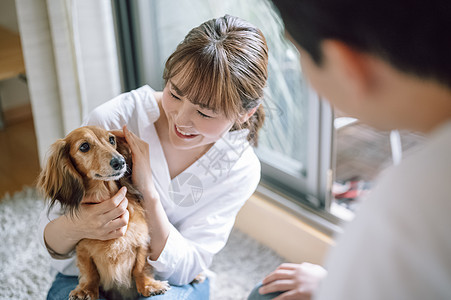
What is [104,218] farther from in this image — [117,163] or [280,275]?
[280,275]

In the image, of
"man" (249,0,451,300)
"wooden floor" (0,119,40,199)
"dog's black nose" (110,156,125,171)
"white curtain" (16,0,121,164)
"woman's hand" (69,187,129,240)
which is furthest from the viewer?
"wooden floor" (0,119,40,199)

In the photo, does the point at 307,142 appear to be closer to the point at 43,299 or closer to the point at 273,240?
the point at 273,240

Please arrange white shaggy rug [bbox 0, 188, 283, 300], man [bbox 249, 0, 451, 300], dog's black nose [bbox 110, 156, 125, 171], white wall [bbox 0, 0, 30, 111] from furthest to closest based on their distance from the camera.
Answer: white wall [bbox 0, 0, 30, 111], white shaggy rug [bbox 0, 188, 283, 300], dog's black nose [bbox 110, 156, 125, 171], man [bbox 249, 0, 451, 300]

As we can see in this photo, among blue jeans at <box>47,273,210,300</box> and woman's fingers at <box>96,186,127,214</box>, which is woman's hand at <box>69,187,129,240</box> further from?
blue jeans at <box>47,273,210,300</box>

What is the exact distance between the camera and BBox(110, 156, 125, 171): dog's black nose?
3.25 ft

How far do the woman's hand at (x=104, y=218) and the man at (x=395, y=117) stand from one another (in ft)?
2.25

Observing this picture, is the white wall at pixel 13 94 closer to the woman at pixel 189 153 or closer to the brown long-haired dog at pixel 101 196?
the woman at pixel 189 153

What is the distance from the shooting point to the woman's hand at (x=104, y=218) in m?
1.09

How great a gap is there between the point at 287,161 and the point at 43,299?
3.97 ft

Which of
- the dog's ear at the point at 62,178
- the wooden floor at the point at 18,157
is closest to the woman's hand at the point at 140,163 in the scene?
the dog's ear at the point at 62,178

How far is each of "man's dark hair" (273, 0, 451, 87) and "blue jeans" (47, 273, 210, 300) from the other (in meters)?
0.98

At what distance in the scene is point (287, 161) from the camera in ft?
7.41

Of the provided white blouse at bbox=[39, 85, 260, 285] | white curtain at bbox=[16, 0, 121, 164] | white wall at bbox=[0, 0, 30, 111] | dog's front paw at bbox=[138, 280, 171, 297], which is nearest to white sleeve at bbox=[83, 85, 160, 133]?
white blouse at bbox=[39, 85, 260, 285]

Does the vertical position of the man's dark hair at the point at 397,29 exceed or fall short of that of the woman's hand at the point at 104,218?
it exceeds it
